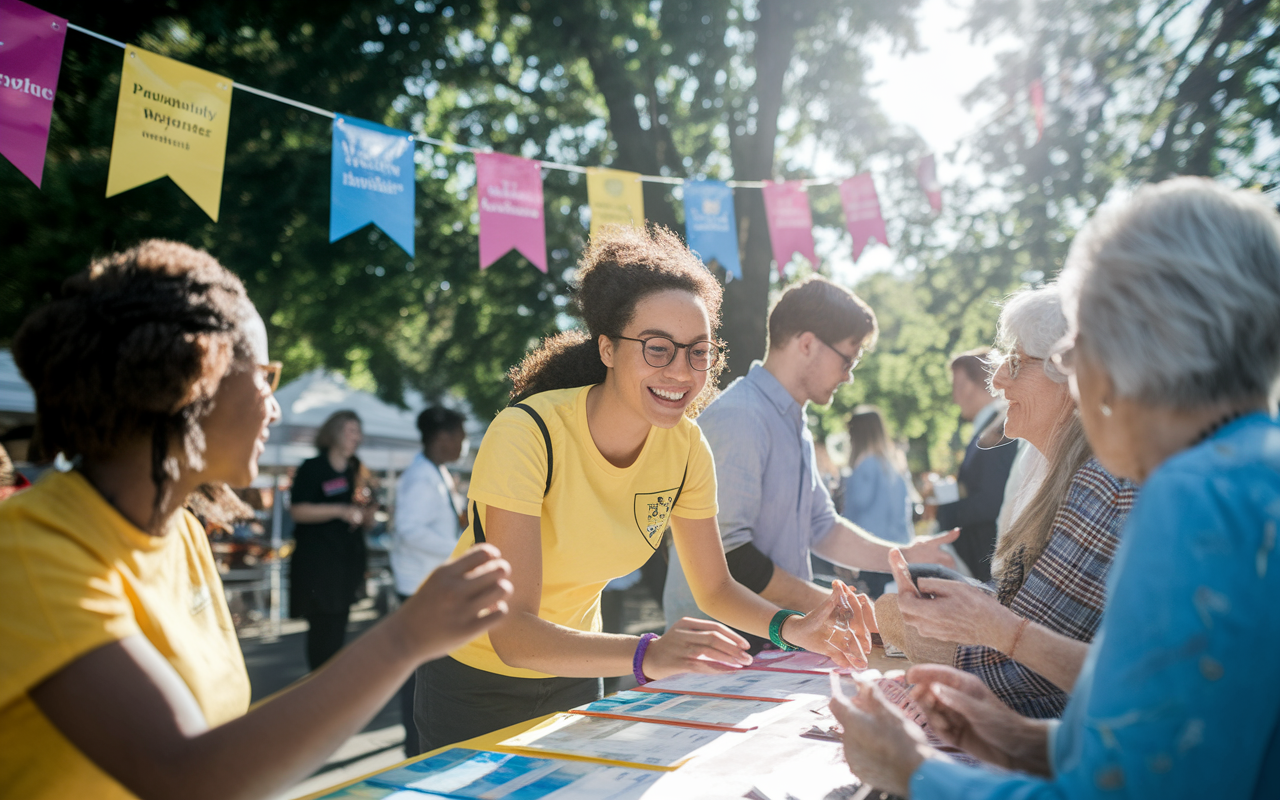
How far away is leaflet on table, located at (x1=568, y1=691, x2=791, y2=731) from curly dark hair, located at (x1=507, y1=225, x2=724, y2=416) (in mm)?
938

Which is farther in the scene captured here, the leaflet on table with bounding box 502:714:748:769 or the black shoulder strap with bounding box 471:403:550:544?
the black shoulder strap with bounding box 471:403:550:544

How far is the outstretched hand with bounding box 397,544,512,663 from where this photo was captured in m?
1.22

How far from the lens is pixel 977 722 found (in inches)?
58.6

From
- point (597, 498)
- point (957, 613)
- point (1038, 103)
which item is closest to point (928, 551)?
point (957, 613)

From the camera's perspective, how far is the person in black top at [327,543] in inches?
226

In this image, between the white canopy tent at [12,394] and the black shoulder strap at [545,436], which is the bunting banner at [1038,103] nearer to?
the black shoulder strap at [545,436]

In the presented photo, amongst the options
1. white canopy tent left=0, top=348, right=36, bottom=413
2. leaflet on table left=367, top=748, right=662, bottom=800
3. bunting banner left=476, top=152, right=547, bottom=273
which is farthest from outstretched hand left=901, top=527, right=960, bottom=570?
white canopy tent left=0, top=348, right=36, bottom=413

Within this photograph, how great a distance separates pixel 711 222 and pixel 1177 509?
19.2 feet

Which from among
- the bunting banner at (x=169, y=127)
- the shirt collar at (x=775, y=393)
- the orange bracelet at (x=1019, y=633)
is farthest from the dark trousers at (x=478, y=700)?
the bunting banner at (x=169, y=127)

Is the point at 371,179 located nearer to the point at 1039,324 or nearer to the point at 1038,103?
the point at 1039,324

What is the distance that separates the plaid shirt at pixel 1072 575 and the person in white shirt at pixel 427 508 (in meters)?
4.25

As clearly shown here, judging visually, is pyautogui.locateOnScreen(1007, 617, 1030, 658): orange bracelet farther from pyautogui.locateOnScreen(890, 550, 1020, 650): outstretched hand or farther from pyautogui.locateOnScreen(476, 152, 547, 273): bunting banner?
pyautogui.locateOnScreen(476, 152, 547, 273): bunting banner

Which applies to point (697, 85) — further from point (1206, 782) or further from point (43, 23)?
point (1206, 782)

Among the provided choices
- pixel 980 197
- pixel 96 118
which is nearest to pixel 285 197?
pixel 96 118
